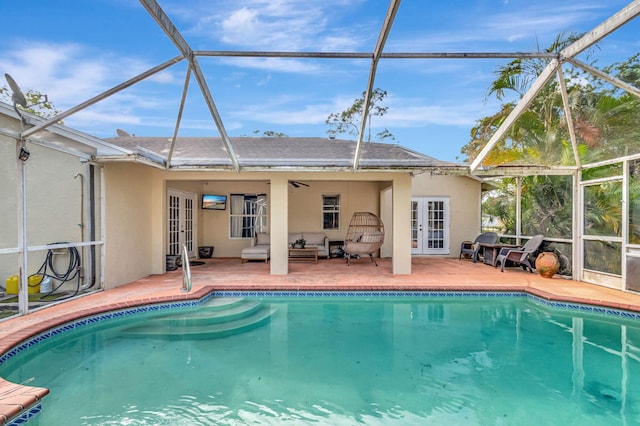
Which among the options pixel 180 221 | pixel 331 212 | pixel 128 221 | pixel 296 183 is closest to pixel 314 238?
pixel 331 212

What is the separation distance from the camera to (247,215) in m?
11.7

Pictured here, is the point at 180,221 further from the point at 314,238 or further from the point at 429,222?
the point at 429,222

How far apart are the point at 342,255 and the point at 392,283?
438cm

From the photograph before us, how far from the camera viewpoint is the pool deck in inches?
186

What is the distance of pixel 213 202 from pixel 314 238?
3.56m

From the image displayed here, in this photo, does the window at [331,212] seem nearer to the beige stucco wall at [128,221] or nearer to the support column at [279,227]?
the support column at [279,227]

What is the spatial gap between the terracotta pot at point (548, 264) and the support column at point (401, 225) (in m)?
2.91

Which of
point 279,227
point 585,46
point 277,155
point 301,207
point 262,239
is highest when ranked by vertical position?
point 585,46

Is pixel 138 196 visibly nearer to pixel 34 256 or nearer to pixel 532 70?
pixel 34 256

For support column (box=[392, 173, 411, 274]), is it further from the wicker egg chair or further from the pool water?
the pool water

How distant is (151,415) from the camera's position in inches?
115

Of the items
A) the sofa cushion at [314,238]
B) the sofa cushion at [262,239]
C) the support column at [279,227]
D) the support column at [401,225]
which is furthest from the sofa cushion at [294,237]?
the support column at [401,225]

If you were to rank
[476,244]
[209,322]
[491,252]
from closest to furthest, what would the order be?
[209,322], [491,252], [476,244]

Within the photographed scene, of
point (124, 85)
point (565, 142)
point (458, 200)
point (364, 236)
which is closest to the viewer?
point (124, 85)
